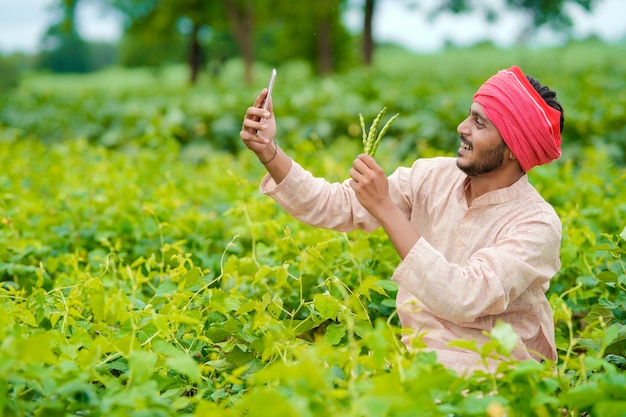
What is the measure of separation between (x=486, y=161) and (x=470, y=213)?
0.17 m

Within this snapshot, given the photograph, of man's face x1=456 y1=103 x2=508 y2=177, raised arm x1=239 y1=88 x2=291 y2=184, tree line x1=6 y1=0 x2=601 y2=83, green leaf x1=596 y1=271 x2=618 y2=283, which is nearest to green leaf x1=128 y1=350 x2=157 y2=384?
raised arm x1=239 y1=88 x2=291 y2=184

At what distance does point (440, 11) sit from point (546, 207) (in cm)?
2374

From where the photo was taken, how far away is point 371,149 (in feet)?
7.81

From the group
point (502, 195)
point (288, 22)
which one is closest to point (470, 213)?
point (502, 195)

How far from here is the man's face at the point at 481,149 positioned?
2344 mm

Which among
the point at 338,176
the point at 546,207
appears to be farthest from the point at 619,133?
the point at 546,207

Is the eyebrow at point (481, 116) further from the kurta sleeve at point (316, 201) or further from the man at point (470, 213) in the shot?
the kurta sleeve at point (316, 201)

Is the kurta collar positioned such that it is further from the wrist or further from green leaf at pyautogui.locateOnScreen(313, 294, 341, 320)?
the wrist

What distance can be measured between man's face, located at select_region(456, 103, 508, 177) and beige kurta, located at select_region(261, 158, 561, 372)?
3.5 inches

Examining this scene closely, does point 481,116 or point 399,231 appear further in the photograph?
point 481,116

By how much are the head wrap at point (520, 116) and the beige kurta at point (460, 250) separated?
0.13m

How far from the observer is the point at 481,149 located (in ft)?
7.69

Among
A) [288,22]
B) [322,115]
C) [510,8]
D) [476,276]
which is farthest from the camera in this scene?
[288,22]

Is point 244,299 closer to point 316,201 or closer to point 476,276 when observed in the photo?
point 316,201
